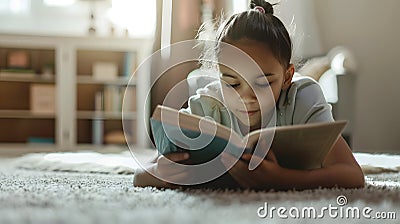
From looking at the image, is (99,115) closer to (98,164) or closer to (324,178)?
(98,164)

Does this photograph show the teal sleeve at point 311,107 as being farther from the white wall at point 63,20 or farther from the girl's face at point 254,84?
the white wall at point 63,20

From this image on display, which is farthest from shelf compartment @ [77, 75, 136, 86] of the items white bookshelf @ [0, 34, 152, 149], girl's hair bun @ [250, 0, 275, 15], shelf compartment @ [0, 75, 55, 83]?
girl's hair bun @ [250, 0, 275, 15]

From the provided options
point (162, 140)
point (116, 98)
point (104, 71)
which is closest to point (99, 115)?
point (116, 98)

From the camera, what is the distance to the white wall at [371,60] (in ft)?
7.71

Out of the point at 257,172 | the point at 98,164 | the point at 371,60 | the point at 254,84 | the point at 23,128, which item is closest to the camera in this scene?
the point at 257,172

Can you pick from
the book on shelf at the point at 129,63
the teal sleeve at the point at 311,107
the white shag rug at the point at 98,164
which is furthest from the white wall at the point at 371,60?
the teal sleeve at the point at 311,107

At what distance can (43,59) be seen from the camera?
2922 millimetres

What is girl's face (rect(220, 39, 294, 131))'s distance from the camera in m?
0.79

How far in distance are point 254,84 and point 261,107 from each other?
0.05 m

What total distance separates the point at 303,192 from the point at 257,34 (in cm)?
26

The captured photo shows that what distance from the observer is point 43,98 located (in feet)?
9.35

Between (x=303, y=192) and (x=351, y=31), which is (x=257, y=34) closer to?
(x=303, y=192)

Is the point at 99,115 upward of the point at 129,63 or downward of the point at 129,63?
downward

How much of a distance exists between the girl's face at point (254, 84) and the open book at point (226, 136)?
13 cm
